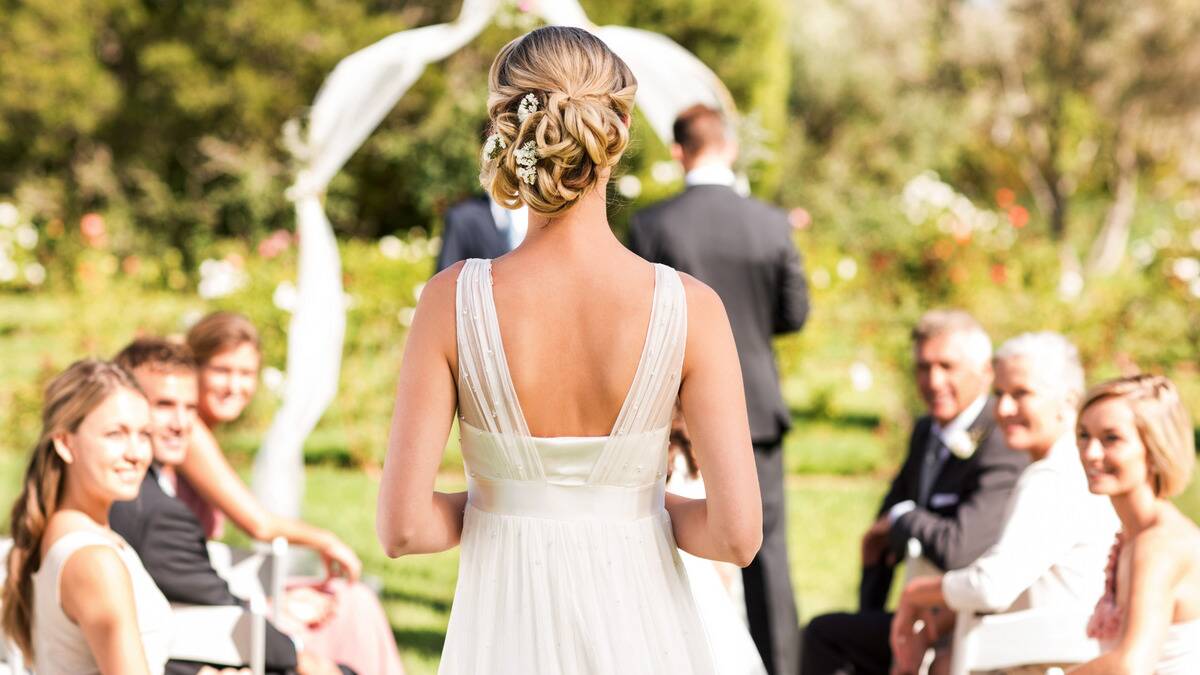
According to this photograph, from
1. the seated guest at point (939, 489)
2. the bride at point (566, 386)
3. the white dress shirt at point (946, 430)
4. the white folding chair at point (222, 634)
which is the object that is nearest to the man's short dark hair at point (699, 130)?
the seated guest at point (939, 489)

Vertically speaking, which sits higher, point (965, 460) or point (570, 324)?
point (570, 324)

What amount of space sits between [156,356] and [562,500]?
1871mm

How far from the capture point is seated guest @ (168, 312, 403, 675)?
3.96 meters

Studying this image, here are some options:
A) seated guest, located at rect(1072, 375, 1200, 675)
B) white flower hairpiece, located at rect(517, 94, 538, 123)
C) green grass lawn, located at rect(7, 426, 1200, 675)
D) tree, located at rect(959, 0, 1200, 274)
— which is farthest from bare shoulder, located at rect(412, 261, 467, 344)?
tree, located at rect(959, 0, 1200, 274)

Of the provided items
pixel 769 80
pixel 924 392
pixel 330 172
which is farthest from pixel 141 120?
pixel 924 392

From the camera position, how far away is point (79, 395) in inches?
115

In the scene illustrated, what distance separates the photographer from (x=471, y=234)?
5449mm

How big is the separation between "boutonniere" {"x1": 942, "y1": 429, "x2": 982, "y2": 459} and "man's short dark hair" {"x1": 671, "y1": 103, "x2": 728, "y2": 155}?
54.3 inches

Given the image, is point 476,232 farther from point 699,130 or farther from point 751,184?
point 751,184

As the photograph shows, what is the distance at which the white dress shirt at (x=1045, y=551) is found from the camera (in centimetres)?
328

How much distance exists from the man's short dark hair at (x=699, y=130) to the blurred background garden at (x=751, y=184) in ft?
2.34

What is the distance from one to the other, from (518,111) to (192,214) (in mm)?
18028

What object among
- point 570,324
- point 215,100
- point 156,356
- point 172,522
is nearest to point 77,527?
point 172,522

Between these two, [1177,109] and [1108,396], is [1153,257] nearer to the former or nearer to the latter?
[1108,396]
